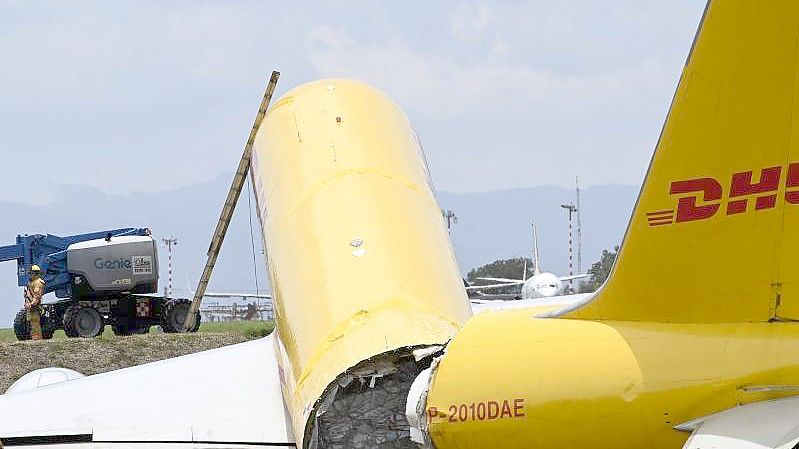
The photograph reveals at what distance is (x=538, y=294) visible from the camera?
6856 cm

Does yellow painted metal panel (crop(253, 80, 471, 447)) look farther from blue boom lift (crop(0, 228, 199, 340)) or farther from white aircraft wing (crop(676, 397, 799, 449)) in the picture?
blue boom lift (crop(0, 228, 199, 340))

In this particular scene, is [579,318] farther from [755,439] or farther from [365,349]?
[365,349]


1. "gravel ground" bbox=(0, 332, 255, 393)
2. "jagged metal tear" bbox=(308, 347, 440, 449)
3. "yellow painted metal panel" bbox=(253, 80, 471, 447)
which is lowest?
"gravel ground" bbox=(0, 332, 255, 393)

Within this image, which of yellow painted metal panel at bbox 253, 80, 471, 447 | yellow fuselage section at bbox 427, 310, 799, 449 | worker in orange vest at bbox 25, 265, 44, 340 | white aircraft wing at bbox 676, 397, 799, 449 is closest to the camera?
white aircraft wing at bbox 676, 397, 799, 449

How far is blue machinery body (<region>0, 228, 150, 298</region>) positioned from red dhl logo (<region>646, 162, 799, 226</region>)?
30.6 meters

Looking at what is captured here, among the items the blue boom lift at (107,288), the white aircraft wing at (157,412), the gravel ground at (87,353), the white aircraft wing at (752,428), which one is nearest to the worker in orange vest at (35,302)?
the blue boom lift at (107,288)

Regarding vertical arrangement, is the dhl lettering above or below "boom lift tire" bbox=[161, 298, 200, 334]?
above

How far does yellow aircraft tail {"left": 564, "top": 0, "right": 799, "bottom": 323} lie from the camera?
702 centimetres

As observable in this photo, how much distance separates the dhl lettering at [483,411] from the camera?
7828 millimetres

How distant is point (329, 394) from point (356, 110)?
5635 millimetres

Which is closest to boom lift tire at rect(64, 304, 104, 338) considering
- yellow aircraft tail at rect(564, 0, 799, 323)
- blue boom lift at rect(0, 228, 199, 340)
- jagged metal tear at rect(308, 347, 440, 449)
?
blue boom lift at rect(0, 228, 199, 340)

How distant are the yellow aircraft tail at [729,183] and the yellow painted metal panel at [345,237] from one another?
3.23m

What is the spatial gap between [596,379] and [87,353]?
19.7 m

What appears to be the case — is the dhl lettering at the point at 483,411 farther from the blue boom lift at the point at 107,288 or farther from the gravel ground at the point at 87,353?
the blue boom lift at the point at 107,288
